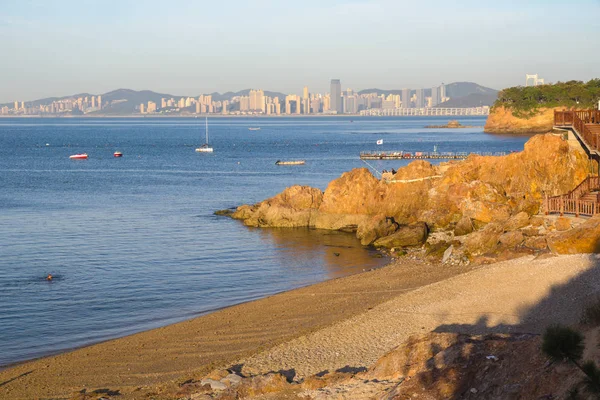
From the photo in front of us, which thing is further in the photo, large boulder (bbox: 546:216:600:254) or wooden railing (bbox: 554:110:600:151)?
wooden railing (bbox: 554:110:600:151)

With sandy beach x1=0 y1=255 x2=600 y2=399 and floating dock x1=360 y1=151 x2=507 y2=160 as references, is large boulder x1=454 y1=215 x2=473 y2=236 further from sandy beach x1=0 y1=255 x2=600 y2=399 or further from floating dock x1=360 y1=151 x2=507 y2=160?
floating dock x1=360 y1=151 x2=507 y2=160

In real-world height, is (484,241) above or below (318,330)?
above

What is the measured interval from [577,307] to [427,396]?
5.81m

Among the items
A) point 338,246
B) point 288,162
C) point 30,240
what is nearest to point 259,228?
point 338,246

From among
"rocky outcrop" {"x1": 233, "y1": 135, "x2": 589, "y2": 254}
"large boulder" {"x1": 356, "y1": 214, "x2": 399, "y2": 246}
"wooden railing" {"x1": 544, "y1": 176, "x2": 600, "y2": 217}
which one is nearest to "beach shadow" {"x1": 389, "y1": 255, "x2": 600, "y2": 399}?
"wooden railing" {"x1": 544, "y1": 176, "x2": 600, "y2": 217}

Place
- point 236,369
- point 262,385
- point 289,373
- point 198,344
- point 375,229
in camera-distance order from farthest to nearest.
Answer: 1. point 375,229
2. point 198,344
3. point 236,369
4. point 289,373
5. point 262,385

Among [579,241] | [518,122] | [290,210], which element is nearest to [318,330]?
[579,241]

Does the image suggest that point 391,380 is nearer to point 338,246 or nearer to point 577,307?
point 577,307

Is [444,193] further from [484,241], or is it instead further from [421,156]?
[421,156]

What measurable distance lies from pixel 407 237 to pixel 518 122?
114783mm

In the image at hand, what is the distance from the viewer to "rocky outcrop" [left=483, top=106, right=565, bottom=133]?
129 m

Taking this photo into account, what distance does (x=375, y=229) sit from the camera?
1252 inches

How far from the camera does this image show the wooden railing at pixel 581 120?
1185 inches

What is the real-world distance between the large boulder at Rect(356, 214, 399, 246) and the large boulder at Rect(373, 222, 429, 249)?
604mm
